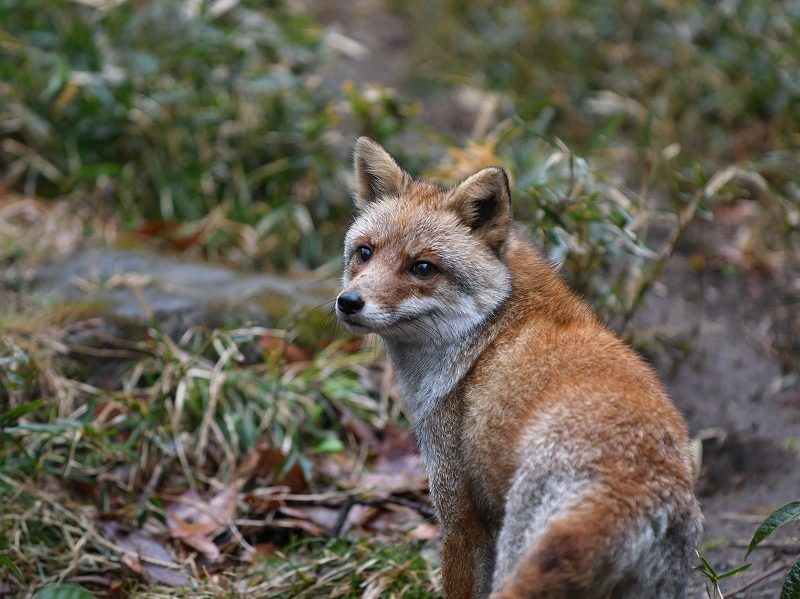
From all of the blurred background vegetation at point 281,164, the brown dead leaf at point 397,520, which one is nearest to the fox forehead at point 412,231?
the blurred background vegetation at point 281,164

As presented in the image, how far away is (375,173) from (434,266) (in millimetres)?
845

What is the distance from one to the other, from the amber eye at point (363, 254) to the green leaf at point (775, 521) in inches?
91.4

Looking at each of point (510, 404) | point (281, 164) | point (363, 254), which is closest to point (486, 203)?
point (363, 254)

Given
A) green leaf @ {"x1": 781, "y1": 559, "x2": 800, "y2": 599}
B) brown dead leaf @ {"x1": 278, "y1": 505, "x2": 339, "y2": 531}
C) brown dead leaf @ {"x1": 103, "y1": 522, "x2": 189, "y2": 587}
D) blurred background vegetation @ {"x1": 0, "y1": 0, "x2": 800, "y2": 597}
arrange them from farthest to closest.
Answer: blurred background vegetation @ {"x1": 0, "y1": 0, "x2": 800, "y2": 597} → brown dead leaf @ {"x1": 278, "y1": 505, "x2": 339, "y2": 531} → brown dead leaf @ {"x1": 103, "y1": 522, "x2": 189, "y2": 587} → green leaf @ {"x1": 781, "y1": 559, "x2": 800, "y2": 599}

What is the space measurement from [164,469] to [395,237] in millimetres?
2594

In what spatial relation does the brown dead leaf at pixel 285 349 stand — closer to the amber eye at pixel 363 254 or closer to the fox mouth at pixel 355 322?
the amber eye at pixel 363 254

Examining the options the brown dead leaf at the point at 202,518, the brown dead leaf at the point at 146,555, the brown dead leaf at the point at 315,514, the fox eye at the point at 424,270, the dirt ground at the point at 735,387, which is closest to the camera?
the fox eye at the point at 424,270

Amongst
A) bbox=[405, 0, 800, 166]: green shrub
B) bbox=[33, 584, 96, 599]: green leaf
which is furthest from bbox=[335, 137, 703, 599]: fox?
bbox=[405, 0, 800, 166]: green shrub

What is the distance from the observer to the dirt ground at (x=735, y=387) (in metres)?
5.33

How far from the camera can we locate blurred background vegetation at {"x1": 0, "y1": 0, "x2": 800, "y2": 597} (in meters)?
6.03

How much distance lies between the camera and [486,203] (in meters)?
4.57

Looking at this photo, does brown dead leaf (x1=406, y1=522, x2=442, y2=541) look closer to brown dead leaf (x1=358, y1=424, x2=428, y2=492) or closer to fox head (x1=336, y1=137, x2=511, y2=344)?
brown dead leaf (x1=358, y1=424, x2=428, y2=492)

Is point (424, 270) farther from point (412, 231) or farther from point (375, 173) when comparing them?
point (375, 173)

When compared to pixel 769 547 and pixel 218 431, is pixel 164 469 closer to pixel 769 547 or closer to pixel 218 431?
pixel 218 431
